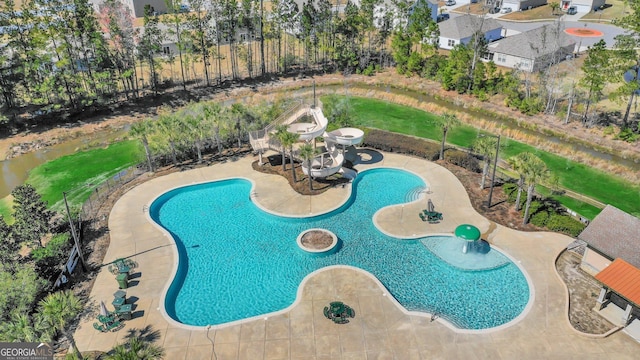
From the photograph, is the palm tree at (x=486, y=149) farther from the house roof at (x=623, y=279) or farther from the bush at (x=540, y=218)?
the house roof at (x=623, y=279)

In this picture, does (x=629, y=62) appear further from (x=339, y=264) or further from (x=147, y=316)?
(x=147, y=316)

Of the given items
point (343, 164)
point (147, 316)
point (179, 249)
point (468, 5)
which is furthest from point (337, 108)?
point (468, 5)

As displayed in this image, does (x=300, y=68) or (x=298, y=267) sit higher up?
(x=300, y=68)

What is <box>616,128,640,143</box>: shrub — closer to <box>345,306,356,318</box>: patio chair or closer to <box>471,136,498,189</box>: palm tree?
<box>471,136,498,189</box>: palm tree

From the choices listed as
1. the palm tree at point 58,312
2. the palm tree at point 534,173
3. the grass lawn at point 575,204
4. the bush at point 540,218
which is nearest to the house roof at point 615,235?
the bush at point 540,218

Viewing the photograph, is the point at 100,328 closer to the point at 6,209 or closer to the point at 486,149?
the point at 6,209

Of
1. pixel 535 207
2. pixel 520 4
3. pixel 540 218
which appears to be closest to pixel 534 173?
pixel 535 207

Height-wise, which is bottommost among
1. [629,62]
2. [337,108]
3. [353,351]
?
[353,351]
